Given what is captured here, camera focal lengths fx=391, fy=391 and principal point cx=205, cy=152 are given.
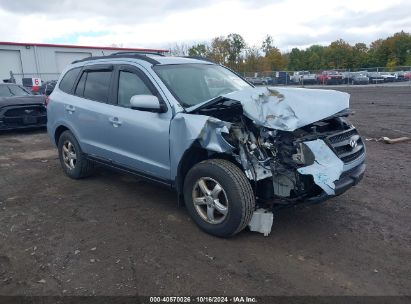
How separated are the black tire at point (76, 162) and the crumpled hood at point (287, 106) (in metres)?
2.50

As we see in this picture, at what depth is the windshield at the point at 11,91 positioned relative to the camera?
11.1m

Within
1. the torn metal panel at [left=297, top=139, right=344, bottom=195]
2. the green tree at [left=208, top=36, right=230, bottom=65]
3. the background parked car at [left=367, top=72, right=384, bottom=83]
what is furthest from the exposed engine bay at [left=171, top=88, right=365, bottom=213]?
the green tree at [left=208, top=36, right=230, bottom=65]

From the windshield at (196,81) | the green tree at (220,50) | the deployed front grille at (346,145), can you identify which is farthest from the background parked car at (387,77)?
the deployed front grille at (346,145)

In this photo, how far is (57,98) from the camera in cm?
618

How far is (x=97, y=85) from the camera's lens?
214 inches

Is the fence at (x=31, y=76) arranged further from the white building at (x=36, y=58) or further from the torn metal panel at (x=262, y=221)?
the torn metal panel at (x=262, y=221)

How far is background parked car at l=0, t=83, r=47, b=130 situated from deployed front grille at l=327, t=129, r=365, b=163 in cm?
908

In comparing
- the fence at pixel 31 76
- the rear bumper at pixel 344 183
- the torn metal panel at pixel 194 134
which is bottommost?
the rear bumper at pixel 344 183

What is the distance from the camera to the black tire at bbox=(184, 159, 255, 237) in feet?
12.1

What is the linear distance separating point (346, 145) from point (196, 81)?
75.8 inches

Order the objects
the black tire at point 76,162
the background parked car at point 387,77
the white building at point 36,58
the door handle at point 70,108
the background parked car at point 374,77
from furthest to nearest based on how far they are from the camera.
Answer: the background parked car at point 387,77 → the background parked car at point 374,77 → the white building at point 36,58 → the black tire at point 76,162 → the door handle at point 70,108

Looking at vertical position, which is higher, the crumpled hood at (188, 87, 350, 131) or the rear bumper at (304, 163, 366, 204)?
the crumpled hood at (188, 87, 350, 131)

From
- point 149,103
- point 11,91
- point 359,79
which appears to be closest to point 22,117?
point 11,91

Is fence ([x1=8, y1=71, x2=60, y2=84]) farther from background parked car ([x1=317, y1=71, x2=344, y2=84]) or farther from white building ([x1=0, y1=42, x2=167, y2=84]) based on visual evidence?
background parked car ([x1=317, y1=71, x2=344, y2=84])
